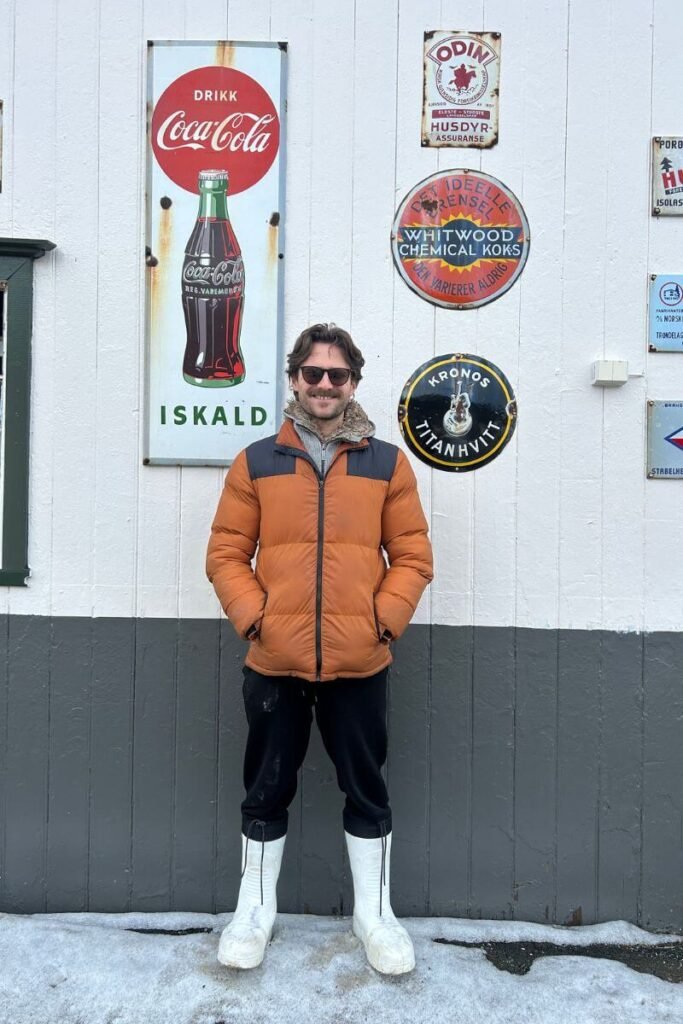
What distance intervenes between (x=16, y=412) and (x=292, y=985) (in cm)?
235

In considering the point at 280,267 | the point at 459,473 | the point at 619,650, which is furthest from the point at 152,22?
the point at 619,650

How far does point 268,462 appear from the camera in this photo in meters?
2.69

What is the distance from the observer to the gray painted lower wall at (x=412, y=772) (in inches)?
125

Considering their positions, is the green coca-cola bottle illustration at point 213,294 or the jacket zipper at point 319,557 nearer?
the jacket zipper at point 319,557

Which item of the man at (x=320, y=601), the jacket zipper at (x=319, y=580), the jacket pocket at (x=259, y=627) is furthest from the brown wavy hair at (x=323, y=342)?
the jacket pocket at (x=259, y=627)

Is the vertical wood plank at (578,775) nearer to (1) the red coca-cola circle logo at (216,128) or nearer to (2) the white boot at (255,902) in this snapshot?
(2) the white boot at (255,902)

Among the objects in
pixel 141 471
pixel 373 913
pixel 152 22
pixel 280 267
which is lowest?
pixel 373 913

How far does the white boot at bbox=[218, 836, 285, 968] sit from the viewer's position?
274 centimetres

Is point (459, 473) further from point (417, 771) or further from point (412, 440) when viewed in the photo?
point (417, 771)

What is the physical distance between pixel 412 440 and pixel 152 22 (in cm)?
194

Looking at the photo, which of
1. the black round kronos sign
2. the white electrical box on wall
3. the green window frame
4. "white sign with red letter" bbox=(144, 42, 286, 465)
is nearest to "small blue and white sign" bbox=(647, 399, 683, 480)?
the white electrical box on wall

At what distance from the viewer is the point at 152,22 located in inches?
123

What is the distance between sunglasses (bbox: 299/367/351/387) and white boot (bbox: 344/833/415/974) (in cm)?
160

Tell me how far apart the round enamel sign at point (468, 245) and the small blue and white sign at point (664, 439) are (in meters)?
0.78
